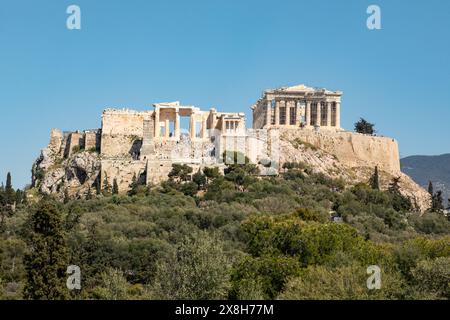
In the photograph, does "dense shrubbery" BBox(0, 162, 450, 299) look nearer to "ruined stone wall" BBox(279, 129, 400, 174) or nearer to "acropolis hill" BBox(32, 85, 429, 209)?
"acropolis hill" BBox(32, 85, 429, 209)

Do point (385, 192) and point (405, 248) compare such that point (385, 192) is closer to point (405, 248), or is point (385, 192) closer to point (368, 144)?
point (368, 144)

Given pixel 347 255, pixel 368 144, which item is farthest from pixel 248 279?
pixel 368 144

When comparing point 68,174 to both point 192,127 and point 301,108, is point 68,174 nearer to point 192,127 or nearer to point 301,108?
point 192,127

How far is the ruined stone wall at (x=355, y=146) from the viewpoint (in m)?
83.8

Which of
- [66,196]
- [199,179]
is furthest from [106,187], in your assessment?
[199,179]

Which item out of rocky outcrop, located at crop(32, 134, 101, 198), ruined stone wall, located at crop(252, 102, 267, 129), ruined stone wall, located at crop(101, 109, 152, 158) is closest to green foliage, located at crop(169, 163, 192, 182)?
ruined stone wall, located at crop(101, 109, 152, 158)

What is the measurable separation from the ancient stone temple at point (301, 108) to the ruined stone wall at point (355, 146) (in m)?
1.39

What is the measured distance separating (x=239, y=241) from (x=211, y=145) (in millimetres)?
21533

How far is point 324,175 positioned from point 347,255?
113 feet

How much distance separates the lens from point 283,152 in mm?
80000

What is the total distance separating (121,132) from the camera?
79.1 meters

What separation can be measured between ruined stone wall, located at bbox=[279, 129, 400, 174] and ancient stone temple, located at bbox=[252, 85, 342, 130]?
54.8 inches

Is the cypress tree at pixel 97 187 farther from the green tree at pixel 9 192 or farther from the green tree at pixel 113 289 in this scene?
the green tree at pixel 113 289

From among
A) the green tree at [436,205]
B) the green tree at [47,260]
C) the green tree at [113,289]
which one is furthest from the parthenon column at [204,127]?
the green tree at [113,289]
